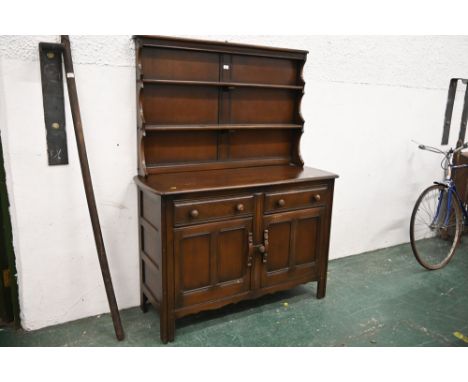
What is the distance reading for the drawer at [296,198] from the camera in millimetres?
2426

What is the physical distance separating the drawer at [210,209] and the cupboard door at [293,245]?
7.5 inches

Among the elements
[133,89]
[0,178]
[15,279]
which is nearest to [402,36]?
[133,89]

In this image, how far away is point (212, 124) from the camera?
258cm

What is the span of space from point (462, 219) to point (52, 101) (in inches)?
134

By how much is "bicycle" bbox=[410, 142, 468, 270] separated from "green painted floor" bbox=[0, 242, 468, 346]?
401 mm

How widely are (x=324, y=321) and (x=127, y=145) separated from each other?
1.62m

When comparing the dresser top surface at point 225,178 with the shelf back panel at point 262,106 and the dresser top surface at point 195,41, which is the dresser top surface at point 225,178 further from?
the dresser top surface at point 195,41

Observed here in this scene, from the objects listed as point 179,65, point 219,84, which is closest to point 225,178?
point 219,84

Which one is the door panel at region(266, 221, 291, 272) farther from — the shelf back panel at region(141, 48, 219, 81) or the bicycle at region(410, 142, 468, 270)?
the bicycle at region(410, 142, 468, 270)

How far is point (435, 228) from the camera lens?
3.77 metres

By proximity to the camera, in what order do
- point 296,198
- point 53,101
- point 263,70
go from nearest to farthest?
point 53,101
point 296,198
point 263,70

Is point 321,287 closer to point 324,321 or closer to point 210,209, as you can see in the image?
point 324,321

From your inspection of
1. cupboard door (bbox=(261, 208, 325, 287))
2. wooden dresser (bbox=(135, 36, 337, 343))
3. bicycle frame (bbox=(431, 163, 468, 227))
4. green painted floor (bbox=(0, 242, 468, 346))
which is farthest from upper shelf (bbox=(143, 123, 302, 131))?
bicycle frame (bbox=(431, 163, 468, 227))

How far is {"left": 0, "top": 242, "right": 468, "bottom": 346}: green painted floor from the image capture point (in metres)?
2.34
